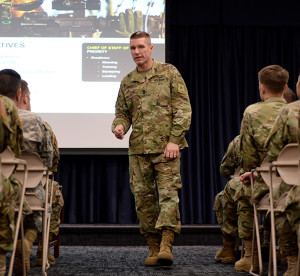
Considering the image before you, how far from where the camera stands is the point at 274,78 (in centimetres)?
344

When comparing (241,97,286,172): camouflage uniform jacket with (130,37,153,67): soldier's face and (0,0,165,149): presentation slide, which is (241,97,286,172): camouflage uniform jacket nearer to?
(130,37,153,67): soldier's face

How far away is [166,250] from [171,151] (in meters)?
0.65

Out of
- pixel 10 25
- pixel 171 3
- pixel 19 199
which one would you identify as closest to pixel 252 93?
pixel 171 3

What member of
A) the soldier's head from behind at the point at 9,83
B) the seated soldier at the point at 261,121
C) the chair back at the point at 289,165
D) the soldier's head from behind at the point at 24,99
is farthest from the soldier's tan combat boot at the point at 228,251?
the soldier's head from behind at the point at 9,83

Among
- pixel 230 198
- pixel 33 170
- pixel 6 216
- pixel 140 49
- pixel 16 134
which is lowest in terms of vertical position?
pixel 230 198

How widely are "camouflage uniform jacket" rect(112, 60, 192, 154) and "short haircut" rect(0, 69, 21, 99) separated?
1.06 meters

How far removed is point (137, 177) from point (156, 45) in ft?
9.40

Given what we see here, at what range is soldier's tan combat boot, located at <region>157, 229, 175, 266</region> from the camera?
3721 mm

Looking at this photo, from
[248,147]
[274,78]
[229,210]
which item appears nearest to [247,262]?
[229,210]

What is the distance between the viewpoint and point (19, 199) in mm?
3004

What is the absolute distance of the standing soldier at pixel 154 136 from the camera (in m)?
3.94

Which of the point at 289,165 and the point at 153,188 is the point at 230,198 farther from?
Result: the point at 289,165

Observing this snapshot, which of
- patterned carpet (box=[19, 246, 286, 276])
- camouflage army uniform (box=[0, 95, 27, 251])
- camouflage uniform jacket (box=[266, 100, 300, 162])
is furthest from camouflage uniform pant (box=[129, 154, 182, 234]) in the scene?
camouflage army uniform (box=[0, 95, 27, 251])

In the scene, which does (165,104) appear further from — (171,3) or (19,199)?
(171,3)
